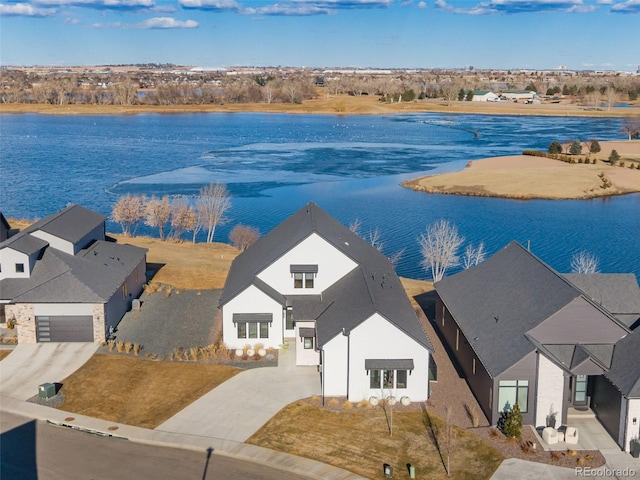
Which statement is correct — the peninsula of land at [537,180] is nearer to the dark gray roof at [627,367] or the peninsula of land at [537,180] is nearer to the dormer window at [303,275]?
the dormer window at [303,275]

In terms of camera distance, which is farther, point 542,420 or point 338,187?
point 338,187

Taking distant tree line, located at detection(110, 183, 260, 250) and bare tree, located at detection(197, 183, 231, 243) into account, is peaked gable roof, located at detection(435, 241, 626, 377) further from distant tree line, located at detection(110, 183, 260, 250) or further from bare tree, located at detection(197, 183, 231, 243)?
bare tree, located at detection(197, 183, 231, 243)

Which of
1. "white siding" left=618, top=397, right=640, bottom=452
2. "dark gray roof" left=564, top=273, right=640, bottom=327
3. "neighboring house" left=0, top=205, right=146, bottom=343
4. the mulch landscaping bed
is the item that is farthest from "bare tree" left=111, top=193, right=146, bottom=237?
"white siding" left=618, top=397, right=640, bottom=452

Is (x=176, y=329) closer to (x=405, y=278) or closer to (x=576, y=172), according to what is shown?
(x=405, y=278)

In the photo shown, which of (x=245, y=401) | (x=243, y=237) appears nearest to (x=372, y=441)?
(x=245, y=401)

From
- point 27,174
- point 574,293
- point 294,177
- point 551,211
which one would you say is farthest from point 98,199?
point 574,293
